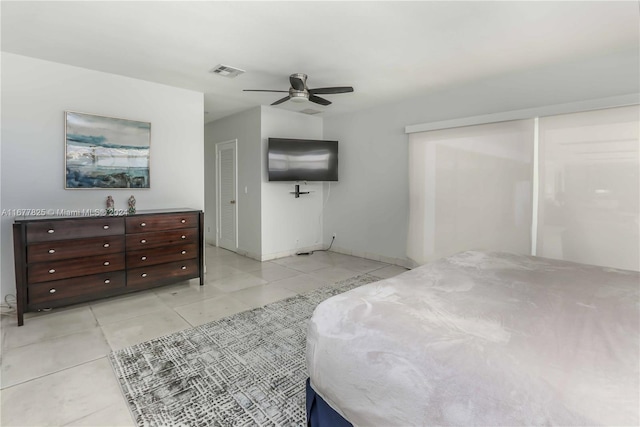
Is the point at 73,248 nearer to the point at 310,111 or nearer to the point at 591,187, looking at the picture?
the point at 310,111

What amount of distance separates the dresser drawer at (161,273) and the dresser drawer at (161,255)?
57mm

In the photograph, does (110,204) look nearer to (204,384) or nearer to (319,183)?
(204,384)

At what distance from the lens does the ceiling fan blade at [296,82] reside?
10.9ft

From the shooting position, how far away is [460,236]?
426 centimetres

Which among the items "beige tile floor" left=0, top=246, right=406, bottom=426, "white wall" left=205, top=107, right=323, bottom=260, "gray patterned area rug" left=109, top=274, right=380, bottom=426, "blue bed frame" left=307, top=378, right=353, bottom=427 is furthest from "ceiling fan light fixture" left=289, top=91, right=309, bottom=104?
"blue bed frame" left=307, top=378, right=353, bottom=427

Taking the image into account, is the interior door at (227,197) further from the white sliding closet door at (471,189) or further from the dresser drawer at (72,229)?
the white sliding closet door at (471,189)

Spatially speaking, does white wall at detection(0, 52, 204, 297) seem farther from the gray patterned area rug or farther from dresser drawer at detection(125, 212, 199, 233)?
the gray patterned area rug

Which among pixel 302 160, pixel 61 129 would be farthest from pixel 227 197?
pixel 61 129

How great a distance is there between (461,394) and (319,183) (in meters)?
5.29

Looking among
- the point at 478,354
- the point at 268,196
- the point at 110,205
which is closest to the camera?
the point at 478,354

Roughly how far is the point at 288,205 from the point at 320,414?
14.3ft

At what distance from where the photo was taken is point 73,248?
2.99 meters

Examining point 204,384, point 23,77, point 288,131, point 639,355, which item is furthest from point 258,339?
point 288,131

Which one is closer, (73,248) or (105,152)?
(73,248)
